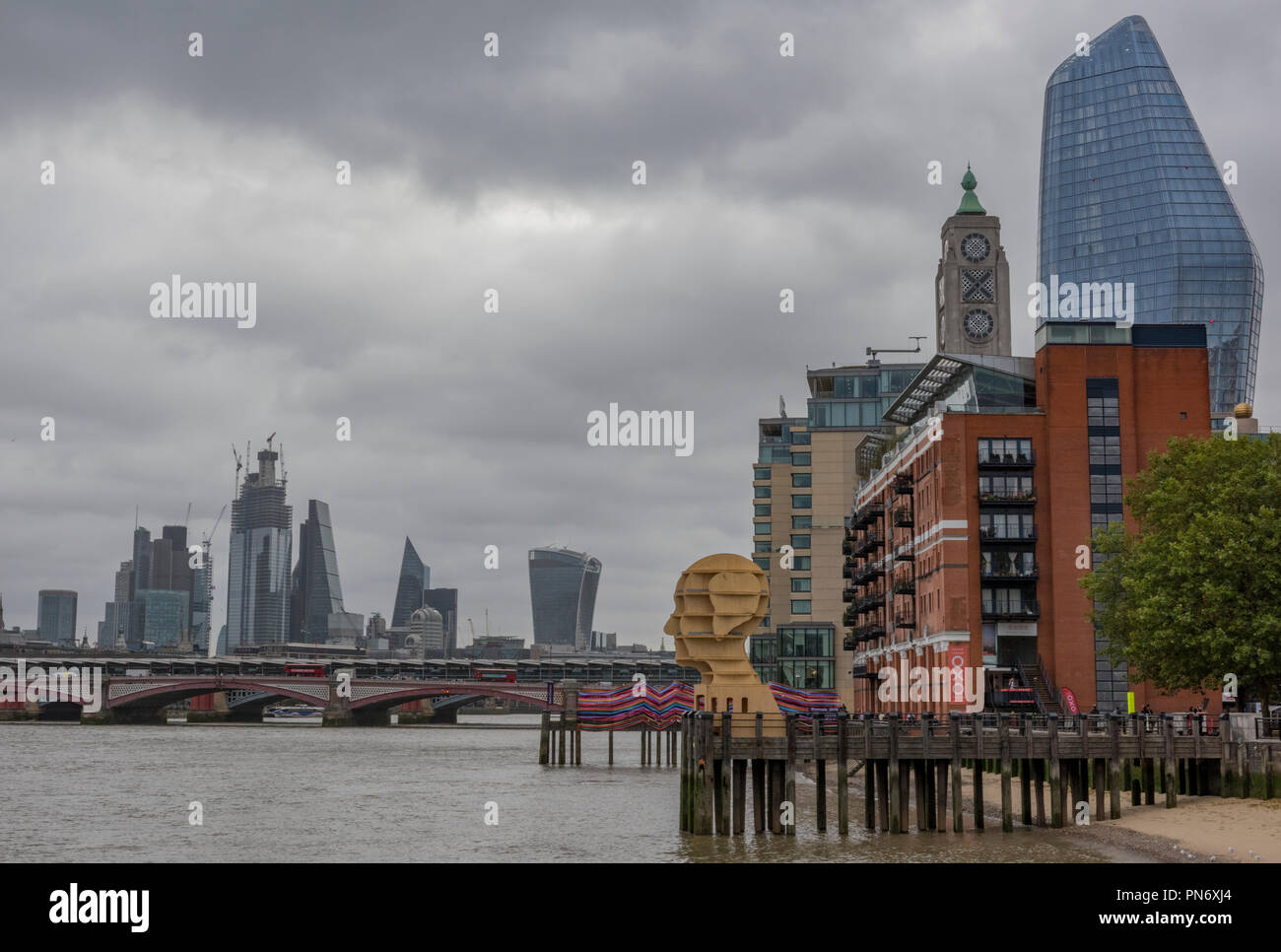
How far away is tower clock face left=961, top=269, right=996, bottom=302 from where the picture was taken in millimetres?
130375

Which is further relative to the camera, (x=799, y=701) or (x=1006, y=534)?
(x=799, y=701)

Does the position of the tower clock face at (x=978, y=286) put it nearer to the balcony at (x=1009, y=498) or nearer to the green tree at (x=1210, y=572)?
the balcony at (x=1009, y=498)

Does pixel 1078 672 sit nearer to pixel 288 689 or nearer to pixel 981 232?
pixel 981 232

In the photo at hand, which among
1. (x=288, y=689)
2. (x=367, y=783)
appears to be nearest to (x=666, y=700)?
(x=367, y=783)

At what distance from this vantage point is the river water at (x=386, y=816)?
1676 inches

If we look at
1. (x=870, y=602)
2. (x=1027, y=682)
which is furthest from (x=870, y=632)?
(x=1027, y=682)

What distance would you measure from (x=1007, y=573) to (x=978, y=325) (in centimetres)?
5488

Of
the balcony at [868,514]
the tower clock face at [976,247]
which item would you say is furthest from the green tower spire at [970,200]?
the balcony at [868,514]

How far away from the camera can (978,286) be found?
130 m

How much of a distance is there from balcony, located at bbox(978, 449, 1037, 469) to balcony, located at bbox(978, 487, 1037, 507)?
55.1 inches

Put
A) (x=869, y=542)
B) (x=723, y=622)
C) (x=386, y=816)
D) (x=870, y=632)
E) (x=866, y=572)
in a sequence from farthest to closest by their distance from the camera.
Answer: (x=866, y=572) → (x=870, y=632) → (x=869, y=542) → (x=386, y=816) → (x=723, y=622)

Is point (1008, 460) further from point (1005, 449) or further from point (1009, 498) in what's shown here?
point (1009, 498)

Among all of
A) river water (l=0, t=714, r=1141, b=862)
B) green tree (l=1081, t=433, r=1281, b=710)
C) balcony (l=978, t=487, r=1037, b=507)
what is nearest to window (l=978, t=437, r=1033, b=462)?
balcony (l=978, t=487, r=1037, b=507)

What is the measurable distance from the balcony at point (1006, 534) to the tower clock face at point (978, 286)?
53.7m
